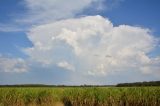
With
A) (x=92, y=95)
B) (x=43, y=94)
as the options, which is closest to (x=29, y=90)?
(x=43, y=94)

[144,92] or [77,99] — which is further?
[77,99]

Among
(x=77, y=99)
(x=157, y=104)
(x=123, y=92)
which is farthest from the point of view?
(x=77, y=99)

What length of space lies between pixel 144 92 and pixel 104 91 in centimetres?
396

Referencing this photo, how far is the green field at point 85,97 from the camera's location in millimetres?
29500

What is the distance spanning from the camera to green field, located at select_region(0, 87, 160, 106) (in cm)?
2950

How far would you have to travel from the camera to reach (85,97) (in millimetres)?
32188

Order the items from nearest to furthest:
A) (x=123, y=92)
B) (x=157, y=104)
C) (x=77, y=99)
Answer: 1. (x=157, y=104)
2. (x=123, y=92)
3. (x=77, y=99)

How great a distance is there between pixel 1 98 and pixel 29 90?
115 inches

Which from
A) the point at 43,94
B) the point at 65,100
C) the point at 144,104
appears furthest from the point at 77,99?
the point at 144,104

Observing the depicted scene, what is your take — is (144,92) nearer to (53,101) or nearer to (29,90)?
(53,101)

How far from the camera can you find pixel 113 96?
30766 mm

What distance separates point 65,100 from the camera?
33344 mm

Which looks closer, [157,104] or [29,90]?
[157,104]

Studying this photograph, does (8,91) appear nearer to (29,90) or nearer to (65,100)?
(29,90)
